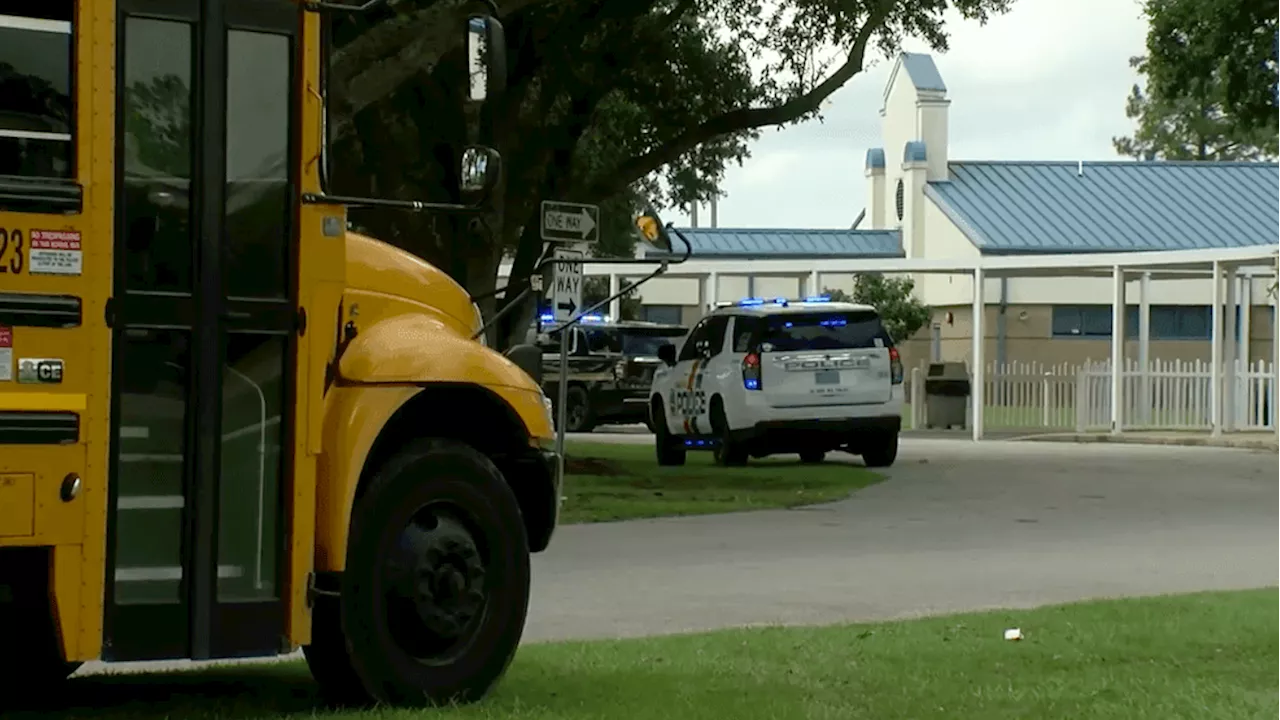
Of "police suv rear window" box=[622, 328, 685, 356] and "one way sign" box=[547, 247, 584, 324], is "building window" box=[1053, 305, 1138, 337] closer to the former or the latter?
"police suv rear window" box=[622, 328, 685, 356]

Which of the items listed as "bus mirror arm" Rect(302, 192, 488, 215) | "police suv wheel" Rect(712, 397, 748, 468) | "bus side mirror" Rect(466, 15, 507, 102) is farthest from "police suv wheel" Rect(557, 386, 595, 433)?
"bus side mirror" Rect(466, 15, 507, 102)

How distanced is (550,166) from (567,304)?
862 cm

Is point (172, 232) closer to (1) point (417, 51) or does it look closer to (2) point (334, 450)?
(2) point (334, 450)

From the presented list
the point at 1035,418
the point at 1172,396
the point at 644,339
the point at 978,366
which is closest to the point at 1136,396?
the point at 1172,396

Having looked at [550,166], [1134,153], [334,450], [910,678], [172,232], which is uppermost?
[1134,153]

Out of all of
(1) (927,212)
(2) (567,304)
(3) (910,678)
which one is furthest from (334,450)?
(1) (927,212)

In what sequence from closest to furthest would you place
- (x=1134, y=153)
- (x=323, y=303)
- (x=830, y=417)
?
(x=323, y=303)
(x=830, y=417)
(x=1134, y=153)

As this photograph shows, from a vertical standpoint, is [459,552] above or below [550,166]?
below

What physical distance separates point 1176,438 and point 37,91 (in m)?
31.4

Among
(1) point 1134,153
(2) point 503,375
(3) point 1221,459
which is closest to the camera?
(2) point 503,375

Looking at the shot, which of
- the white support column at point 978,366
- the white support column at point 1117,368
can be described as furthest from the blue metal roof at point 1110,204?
the white support column at point 978,366

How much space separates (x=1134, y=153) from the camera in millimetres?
107625

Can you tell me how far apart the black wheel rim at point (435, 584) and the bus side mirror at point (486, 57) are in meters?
1.59

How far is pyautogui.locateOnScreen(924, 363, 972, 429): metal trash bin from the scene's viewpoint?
44188mm
